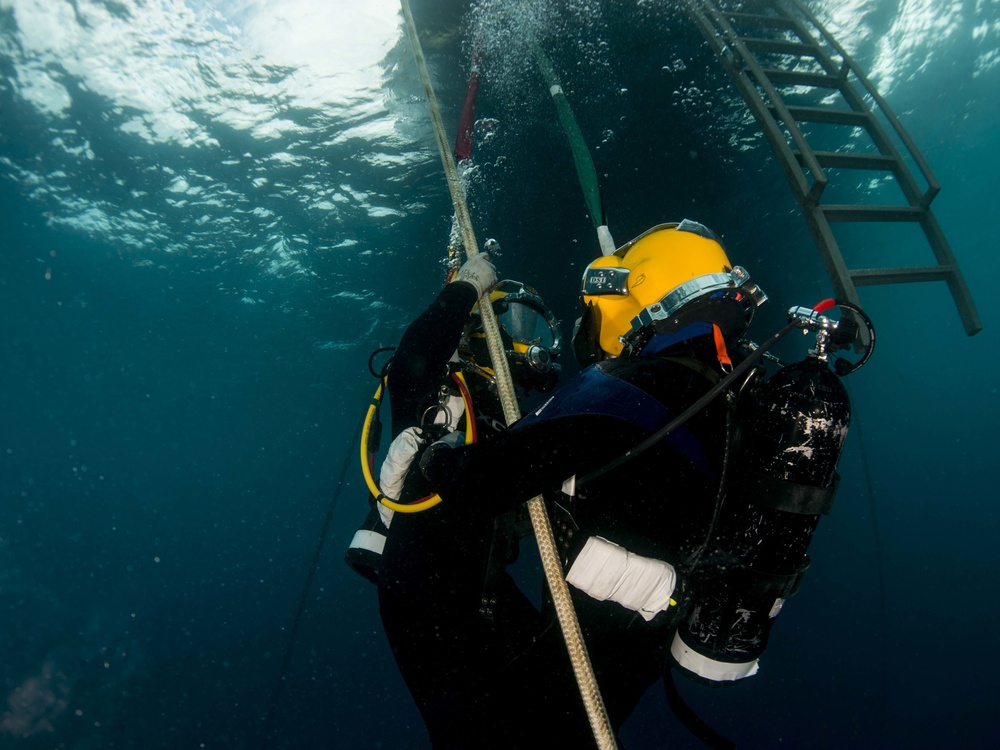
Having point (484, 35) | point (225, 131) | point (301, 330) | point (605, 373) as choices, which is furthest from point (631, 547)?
point (301, 330)

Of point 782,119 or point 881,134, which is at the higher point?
point 782,119

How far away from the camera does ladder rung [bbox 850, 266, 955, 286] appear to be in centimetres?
385

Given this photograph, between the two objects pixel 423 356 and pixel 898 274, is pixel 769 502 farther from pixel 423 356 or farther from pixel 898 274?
pixel 898 274

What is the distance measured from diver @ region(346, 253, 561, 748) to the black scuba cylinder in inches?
41.4

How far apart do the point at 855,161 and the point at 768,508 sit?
4.45 m

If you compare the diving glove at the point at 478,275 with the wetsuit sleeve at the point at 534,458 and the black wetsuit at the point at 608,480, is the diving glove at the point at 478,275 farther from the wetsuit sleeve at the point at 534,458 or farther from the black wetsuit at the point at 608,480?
the wetsuit sleeve at the point at 534,458

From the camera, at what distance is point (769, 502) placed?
1787 mm

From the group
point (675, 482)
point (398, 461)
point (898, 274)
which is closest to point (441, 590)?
point (398, 461)

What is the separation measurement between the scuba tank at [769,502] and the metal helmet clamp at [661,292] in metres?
0.40

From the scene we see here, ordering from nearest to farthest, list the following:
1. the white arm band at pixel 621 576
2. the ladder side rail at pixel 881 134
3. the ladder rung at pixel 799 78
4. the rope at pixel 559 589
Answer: the rope at pixel 559 589, the white arm band at pixel 621 576, the ladder side rail at pixel 881 134, the ladder rung at pixel 799 78

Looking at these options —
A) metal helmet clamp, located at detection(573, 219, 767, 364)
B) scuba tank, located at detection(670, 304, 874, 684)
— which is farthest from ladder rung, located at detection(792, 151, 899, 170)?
scuba tank, located at detection(670, 304, 874, 684)

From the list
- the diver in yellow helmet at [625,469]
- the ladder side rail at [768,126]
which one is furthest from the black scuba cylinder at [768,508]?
the ladder side rail at [768,126]

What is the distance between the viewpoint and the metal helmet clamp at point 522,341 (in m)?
3.49

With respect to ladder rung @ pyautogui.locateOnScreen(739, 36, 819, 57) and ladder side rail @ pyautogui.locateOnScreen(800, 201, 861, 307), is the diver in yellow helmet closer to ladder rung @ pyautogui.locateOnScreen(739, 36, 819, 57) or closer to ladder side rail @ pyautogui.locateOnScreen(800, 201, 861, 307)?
ladder side rail @ pyautogui.locateOnScreen(800, 201, 861, 307)
